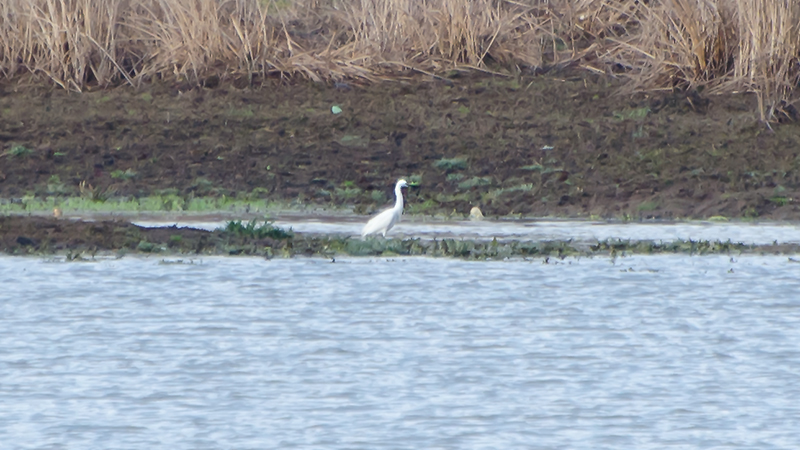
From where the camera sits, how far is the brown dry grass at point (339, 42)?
21.8m

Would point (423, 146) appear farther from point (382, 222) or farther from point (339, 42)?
point (382, 222)

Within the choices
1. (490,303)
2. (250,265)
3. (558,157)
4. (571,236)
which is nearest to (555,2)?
(558,157)

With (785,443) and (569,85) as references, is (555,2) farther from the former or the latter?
(785,443)

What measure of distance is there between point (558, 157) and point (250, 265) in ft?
21.6

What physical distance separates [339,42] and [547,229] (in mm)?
7380

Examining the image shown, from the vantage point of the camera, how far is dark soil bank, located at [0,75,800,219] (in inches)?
724

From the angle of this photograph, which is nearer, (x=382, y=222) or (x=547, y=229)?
(x=382, y=222)

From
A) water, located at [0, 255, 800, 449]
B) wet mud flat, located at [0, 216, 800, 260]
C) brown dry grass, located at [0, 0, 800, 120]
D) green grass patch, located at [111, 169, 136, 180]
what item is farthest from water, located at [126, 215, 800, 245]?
brown dry grass, located at [0, 0, 800, 120]

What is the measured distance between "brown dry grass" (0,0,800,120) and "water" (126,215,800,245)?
4.66 m

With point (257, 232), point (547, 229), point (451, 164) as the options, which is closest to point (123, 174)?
point (451, 164)

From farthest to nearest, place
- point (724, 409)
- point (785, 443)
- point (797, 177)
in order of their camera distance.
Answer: point (797, 177), point (724, 409), point (785, 443)

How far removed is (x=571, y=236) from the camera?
15656 mm

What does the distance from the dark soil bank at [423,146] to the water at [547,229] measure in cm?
79

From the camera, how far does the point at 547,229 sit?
1630cm
